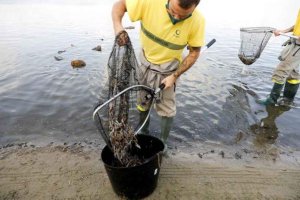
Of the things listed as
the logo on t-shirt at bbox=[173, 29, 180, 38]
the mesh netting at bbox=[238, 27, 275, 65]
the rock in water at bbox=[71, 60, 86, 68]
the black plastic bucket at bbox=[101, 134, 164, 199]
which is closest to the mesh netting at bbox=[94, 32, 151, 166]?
the black plastic bucket at bbox=[101, 134, 164, 199]

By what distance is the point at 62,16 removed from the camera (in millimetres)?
18109

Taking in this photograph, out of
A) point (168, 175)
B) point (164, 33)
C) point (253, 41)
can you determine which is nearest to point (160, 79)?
point (164, 33)

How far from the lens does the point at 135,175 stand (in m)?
3.07

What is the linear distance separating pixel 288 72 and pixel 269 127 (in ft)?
4.69

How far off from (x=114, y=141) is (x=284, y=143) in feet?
11.4

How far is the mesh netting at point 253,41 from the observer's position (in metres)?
6.94

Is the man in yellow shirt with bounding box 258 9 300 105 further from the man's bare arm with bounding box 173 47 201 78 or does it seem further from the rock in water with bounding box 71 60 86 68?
the rock in water with bounding box 71 60 86 68

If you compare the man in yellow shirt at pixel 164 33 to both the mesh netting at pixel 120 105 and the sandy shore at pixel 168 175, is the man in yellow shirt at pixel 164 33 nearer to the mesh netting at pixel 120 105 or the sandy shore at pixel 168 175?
the mesh netting at pixel 120 105

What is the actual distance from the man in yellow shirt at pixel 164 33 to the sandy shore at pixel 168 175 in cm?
135

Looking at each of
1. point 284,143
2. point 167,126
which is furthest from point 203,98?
point 167,126

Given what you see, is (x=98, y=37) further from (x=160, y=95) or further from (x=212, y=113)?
(x=160, y=95)

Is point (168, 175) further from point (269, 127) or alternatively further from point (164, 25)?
point (269, 127)

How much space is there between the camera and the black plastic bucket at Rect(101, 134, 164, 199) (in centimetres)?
302

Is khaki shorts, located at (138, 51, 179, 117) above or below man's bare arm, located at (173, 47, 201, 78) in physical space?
below
